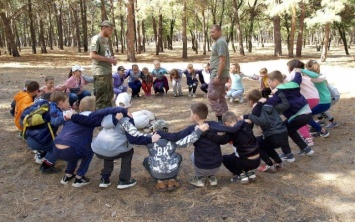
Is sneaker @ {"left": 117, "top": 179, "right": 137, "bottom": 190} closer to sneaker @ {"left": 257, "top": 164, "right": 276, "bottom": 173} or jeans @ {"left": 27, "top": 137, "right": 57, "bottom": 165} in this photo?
jeans @ {"left": 27, "top": 137, "right": 57, "bottom": 165}

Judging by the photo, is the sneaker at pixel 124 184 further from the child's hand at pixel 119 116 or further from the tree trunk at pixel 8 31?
the tree trunk at pixel 8 31

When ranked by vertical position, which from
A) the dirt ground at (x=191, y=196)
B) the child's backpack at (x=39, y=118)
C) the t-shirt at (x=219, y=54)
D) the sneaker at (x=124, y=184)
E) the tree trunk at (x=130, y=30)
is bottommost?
the dirt ground at (x=191, y=196)

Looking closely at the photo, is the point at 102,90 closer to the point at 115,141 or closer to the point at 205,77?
the point at 115,141

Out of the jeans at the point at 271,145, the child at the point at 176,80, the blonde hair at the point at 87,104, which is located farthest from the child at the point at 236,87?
the blonde hair at the point at 87,104

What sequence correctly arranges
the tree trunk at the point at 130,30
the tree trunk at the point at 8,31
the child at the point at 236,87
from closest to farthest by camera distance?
the child at the point at 236,87 → the tree trunk at the point at 130,30 → the tree trunk at the point at 8,31

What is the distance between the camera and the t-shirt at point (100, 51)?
6.19 metres

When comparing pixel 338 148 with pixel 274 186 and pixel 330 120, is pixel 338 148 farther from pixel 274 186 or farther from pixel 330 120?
pixel 274 186

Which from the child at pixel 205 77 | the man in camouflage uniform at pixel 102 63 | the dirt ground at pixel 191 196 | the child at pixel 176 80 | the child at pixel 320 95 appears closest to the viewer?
the dirt ground at pixel 191 196

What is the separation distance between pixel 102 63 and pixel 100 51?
0.84 feet

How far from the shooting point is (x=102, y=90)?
6.50m

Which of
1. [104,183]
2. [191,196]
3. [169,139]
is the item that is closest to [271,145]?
[191,196]

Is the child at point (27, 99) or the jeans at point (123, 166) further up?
the child at point (27, 99)

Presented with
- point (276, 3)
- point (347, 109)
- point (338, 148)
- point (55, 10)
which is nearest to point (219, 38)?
point (338, 148)

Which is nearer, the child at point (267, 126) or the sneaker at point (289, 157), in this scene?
the child at point (267, 126)
